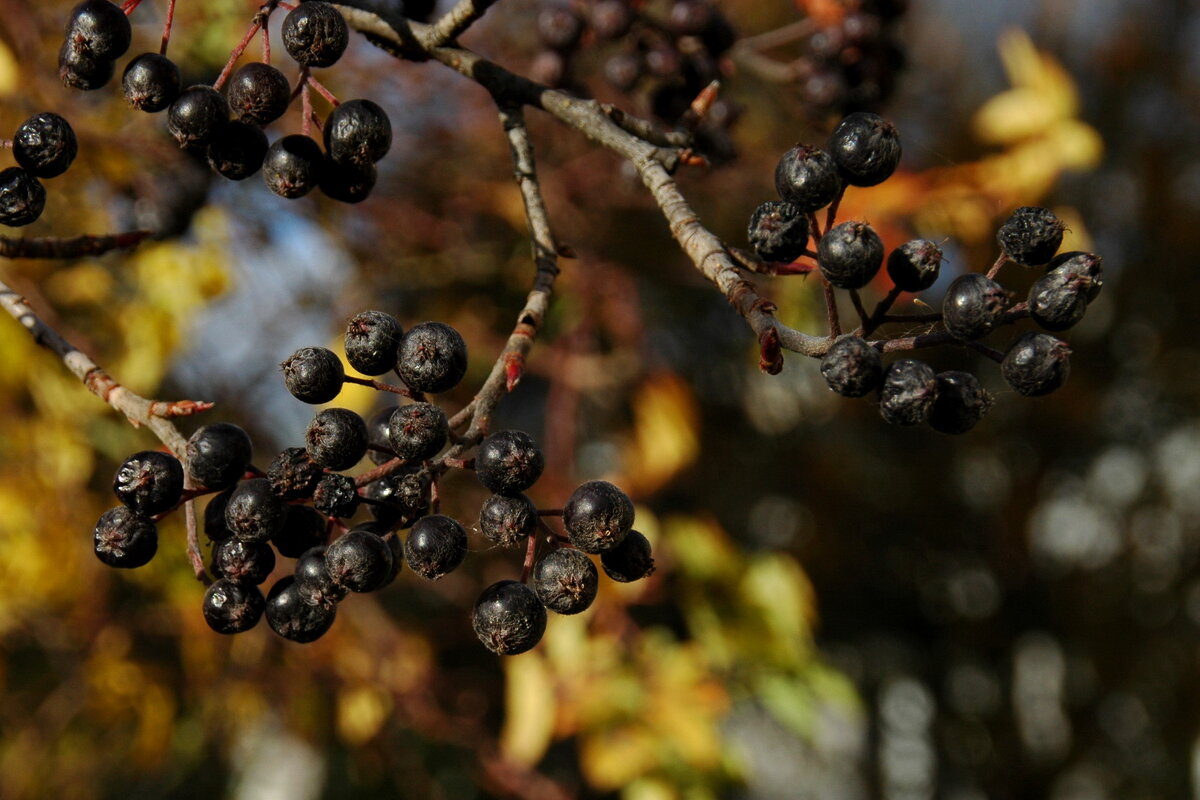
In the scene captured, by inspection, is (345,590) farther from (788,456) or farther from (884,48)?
(788,456)

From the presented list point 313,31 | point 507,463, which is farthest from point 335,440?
point 313,31

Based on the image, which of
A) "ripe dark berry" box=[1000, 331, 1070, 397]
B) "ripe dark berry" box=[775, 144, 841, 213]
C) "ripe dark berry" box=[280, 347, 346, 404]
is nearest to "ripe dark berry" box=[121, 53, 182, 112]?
"ripe dark berry" box=[280, 347, 346, 404]

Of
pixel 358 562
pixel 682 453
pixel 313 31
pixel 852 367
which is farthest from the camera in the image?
pixel 682 453

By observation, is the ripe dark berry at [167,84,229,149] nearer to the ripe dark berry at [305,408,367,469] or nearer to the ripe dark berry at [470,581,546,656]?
the ripe dark berry at [305,408,367,469]

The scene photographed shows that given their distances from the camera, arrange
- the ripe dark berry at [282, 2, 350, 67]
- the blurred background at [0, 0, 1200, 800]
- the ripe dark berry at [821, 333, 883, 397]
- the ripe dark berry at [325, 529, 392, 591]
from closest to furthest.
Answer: the ripe dark berry at [821, 333, 883, 397]
the ripe dark berry at [325, 529, 392, 591]
the ripe dark berry at [282, 2, 350, 67]
the blurred background at [0, 0, 1200, 800]

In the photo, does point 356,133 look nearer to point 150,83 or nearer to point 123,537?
point 150,83

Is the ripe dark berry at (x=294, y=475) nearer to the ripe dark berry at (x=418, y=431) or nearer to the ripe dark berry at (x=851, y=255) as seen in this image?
the ripe dark berry at (x=418, y=431)

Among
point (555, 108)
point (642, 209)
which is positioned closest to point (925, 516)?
point (642, 209)
